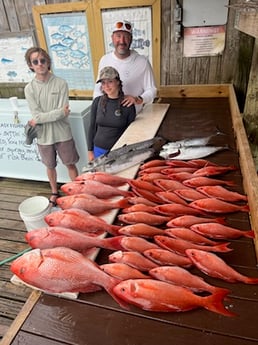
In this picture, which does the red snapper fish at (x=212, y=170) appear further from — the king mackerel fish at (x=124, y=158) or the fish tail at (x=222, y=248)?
the fish tail at (x=222, y=248)

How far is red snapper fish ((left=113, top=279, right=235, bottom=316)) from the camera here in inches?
40.8

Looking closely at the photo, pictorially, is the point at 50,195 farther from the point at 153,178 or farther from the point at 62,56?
the point at 153,178

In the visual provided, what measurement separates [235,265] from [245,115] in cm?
208

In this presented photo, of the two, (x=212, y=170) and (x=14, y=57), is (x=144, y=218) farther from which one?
(x=14, y=57)

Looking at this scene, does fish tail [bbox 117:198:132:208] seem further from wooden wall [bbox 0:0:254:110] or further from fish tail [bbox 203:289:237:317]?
Result: wooden wall [bbox 0:0:254:110]

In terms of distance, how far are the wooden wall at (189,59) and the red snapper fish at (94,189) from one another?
2.69 meters

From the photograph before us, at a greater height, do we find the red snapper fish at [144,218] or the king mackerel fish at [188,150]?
the red snapper fish at [144,218]

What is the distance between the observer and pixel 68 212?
4.70ft

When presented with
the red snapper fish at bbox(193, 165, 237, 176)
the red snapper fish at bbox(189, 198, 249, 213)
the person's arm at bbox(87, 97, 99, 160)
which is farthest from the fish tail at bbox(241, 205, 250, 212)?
the person's arm at bbox(87, 97, 99, 160)

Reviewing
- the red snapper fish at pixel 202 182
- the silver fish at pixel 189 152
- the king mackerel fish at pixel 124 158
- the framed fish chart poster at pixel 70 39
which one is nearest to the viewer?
the red snapper fish at pixel 202 182

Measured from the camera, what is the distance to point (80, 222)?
1394 mm

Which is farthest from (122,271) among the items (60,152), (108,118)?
(60,152)

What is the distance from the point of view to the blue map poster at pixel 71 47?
13.4ft

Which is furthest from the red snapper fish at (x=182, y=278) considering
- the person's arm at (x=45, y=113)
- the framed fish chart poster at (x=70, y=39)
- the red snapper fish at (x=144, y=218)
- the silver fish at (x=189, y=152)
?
the framed fish chart poster at (x=70, y=39)
